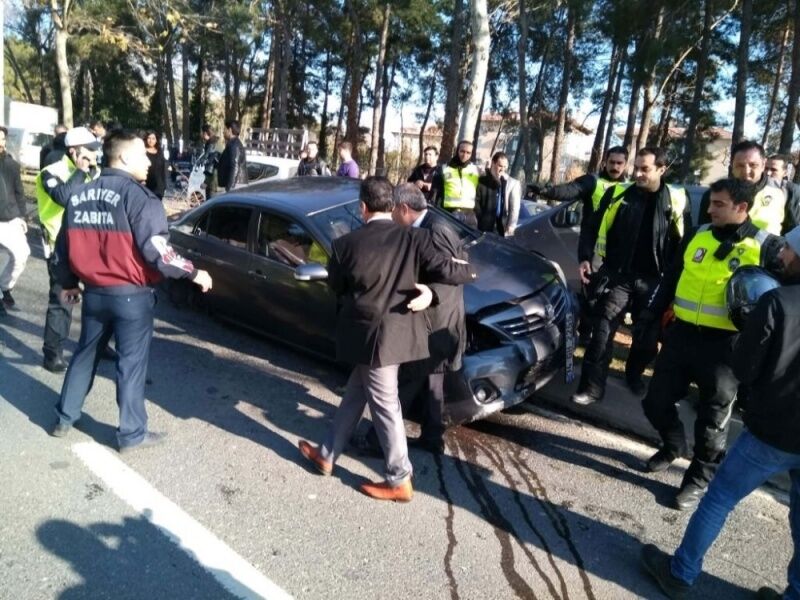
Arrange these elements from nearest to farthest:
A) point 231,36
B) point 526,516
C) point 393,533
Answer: point 393,533 → point 526,516 → point 231,36

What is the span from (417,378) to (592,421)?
5.51ft

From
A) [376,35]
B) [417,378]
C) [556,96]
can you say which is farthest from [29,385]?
[556,96]

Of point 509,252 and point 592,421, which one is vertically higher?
point 509,252

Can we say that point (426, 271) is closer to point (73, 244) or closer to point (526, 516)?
point (526, 516)

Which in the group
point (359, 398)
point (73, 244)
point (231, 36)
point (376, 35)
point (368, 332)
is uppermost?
point (376, 35)

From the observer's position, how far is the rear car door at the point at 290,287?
4801 mm

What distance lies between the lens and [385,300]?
3.09 metres

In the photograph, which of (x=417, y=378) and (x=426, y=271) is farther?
(x=417, y=378)

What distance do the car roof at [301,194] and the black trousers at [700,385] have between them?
2964 millimetres

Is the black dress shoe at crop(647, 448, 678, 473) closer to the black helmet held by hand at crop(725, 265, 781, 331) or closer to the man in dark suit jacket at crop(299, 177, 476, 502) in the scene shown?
the black helmet held by hand at crop(725, 265, 781, 331)

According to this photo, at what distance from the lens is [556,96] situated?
36.2 m

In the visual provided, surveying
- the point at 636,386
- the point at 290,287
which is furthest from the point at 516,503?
the point at 290,287

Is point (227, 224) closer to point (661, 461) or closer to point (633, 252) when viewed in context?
point (633, 252)

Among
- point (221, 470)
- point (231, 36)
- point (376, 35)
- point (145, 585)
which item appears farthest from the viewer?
point (376, 35)
